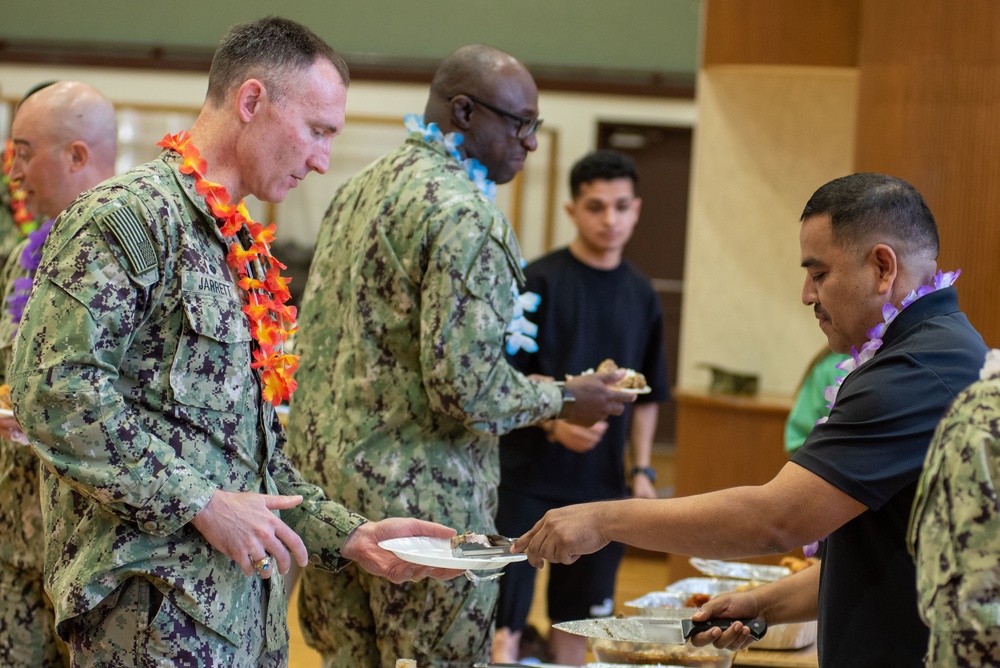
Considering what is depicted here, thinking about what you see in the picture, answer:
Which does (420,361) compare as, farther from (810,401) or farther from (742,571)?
(810,401)

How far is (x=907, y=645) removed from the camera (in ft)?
5.61

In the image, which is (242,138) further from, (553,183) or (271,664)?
(553,183)

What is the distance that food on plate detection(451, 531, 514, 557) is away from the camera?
2.07 meters

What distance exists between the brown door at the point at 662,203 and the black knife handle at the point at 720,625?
5546 mm

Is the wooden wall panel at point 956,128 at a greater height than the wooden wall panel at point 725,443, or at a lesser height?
greater

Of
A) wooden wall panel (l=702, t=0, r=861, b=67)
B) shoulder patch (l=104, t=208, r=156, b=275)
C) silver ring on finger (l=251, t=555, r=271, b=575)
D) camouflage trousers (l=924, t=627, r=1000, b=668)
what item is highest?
wooden wall panel (l=702, t=0, r=861, b=67)

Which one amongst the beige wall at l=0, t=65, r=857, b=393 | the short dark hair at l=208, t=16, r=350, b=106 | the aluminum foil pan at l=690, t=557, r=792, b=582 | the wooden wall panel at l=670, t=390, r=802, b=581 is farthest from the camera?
the beige wall at l=0, t=65, r=857, b=393

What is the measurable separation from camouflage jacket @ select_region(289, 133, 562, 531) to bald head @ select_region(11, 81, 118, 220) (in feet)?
2.44

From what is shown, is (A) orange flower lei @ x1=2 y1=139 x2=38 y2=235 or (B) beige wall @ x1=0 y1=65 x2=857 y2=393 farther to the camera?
(B) beige wall @ x1=0 y1=65 x2=857 y2=393

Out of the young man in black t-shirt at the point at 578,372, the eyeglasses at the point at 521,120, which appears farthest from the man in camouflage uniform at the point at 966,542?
the young man in black t-shirt at the point at 578,372

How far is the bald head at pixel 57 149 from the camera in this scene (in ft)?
9.39

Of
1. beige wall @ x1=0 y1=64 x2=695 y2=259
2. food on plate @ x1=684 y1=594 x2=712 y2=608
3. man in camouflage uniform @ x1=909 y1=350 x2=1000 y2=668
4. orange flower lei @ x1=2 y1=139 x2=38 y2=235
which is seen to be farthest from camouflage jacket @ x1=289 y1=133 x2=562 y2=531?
beige wall @ x1=0 y1=64 x2=695 y2=259

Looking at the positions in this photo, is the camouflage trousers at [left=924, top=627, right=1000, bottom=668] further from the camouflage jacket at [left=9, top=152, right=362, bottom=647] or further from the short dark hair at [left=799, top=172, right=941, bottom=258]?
the camouflage jacket at [left=9, top=152, right=362, bottom=647]

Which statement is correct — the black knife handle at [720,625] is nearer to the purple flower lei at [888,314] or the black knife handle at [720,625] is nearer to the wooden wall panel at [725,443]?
the purple flower lei at [888,314]
